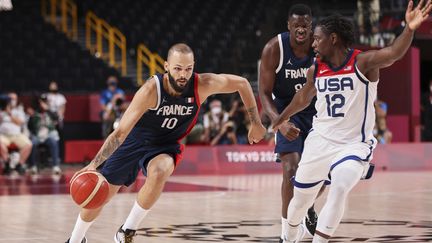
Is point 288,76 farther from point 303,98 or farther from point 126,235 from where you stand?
point 126,235

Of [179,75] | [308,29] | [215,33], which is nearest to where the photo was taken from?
[179,75]

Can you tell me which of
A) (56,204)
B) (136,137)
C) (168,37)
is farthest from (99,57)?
(136,137)

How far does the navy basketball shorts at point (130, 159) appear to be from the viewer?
7715mm

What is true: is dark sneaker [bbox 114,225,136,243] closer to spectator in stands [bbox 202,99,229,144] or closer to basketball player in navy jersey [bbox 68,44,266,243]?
basketball player in navy jersey [bbox 68,44,266,243]

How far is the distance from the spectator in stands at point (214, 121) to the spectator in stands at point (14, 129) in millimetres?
3740

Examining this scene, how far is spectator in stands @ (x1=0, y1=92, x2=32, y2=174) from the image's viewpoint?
18.0 m

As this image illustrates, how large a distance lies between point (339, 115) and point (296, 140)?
4.74 ft

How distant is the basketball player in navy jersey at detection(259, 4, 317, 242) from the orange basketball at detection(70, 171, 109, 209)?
1855mm

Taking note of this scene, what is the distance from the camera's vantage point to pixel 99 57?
83.7 feet

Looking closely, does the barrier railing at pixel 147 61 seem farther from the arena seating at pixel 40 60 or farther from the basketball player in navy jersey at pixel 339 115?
the basketball player in navy jersey at pixel 339 115

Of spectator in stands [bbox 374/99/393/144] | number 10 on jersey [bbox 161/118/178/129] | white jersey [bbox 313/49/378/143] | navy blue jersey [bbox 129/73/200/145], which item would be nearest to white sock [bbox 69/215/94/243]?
navy blue jersey [bbox 129/73/200/145]

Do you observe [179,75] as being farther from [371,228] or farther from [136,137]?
[371,228]

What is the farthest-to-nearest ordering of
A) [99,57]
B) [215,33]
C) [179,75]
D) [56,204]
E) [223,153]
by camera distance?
[215,33], [99,57], [223,153], [56,204], [179,75]

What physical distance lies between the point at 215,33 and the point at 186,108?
784 inches
